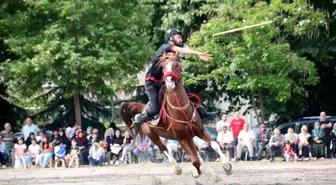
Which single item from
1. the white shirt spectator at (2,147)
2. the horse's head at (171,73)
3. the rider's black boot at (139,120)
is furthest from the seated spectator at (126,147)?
the horse's head at (171,73)

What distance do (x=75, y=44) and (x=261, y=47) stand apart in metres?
7.97

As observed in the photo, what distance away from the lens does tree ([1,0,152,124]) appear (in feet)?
118

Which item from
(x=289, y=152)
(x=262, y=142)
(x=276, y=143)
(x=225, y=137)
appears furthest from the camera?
(x=225, y=137)

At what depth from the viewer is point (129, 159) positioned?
106 ft

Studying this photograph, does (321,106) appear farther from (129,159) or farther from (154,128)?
(154,128)

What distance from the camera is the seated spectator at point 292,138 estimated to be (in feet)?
99.3

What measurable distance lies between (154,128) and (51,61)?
16.6 meters

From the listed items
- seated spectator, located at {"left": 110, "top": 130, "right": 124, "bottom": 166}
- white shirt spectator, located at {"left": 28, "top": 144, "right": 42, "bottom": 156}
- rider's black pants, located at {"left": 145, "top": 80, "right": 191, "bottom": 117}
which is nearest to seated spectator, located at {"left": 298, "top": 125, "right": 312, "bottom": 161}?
seated spectator, located at {"left": 110, "top": 130, "right": 124, "bottom": 166}

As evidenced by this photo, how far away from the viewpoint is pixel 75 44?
36656mm

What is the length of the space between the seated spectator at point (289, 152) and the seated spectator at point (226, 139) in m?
2.26

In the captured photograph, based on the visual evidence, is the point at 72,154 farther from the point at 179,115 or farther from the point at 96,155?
the point at 179,115

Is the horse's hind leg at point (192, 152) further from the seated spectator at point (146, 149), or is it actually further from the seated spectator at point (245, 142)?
the seated spectator at point (146, 149)

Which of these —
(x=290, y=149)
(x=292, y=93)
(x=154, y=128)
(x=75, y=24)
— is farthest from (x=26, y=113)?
(x=154, y=128)

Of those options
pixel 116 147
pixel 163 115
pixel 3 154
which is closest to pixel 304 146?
pixel 116 147
